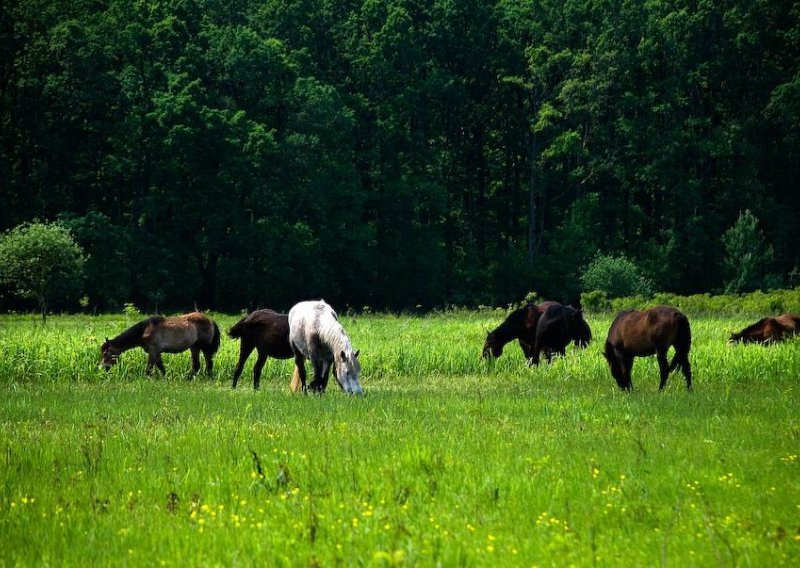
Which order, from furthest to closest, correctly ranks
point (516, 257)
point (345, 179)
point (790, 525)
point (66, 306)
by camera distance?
point (516, 257) < point (345, 179) < point (66, 306) < point (790, 525)

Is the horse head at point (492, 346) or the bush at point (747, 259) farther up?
the bush at point (747, 259)

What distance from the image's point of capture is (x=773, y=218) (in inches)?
2557

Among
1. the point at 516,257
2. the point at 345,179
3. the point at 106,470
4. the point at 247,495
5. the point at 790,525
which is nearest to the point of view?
the point at 790,525

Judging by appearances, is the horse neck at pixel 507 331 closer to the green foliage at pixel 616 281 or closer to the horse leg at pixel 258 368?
the horse leg at pixel 258 368

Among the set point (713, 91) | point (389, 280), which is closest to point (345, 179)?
point (389, 280)

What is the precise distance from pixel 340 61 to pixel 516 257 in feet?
63.8

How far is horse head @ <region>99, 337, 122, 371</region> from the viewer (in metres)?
22.0

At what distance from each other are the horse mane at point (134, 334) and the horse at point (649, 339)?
1045 centimetres

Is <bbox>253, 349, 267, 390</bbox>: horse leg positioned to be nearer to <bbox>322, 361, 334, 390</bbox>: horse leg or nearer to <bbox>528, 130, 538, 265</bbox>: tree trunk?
<bbox>322, 361, 334, 390</bbox>: horse leg

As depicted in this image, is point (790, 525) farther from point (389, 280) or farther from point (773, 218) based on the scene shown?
point (773, 218)

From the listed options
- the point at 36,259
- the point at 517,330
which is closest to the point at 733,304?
the point at 517,330

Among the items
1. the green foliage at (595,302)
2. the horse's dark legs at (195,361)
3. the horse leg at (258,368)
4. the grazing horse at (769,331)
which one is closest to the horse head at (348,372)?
the horse leg at (258,368)

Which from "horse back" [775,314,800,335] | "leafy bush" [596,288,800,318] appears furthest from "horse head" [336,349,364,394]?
"leafy bush" [596,288,800,318]

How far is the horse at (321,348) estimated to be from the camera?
57.7 ft
